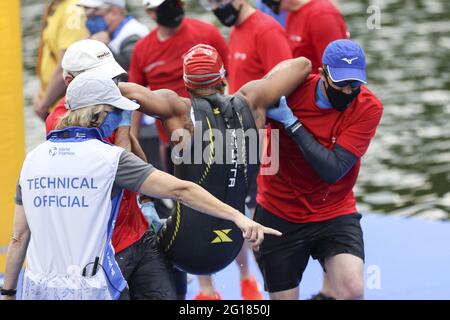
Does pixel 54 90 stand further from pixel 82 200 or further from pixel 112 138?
pixel 82 200

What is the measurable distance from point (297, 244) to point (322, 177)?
484mm

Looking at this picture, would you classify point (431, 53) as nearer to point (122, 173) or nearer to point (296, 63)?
point (296, 63)

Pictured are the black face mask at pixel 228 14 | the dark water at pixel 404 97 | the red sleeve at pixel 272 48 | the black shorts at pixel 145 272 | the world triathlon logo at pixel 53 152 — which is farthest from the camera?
the dark water at pixel 404 97

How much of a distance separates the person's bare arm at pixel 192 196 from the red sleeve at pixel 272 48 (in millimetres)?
3409

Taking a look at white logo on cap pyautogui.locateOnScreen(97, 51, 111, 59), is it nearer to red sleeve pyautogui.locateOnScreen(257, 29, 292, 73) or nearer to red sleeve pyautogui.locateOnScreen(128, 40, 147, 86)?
red sleeve pyautogui.locateOnScreen(257, 29, 292, 73)

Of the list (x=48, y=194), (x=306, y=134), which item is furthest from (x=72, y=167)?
(x=306, y=134)

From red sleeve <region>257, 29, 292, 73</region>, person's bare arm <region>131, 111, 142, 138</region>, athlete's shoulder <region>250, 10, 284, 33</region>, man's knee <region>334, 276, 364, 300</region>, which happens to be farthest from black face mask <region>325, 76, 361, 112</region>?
person's bare arm <region>131, 111, 142, 138</region>

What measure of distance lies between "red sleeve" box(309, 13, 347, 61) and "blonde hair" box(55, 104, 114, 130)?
3591 millimetres

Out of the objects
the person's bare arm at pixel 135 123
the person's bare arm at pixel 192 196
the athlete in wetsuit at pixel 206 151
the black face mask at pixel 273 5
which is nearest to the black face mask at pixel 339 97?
the athlete in wetsuit at pixel 206 151

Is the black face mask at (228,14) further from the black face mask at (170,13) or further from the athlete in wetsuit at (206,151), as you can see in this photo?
the athlete in wetsuit at (206,151)

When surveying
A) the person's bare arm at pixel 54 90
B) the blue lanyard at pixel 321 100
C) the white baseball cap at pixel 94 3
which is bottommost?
the blue lanyard at pixel 321 100

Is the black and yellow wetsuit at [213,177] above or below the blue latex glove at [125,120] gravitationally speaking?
below

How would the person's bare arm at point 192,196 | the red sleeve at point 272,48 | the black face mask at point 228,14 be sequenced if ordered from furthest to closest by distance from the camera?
the black face mask at point 228,14 → the red sleeve at point 272,48 → the person's bare arm at point 192,196

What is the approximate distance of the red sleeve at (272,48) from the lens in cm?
927
